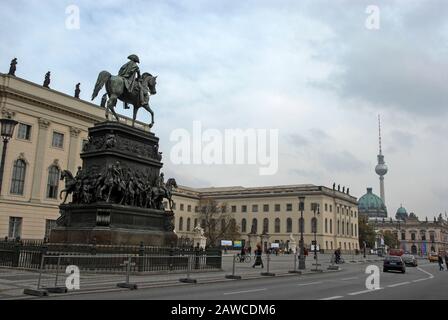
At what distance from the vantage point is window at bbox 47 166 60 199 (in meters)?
61.0

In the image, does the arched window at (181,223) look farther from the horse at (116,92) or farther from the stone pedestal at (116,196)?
the stone pedestal at (116,196)

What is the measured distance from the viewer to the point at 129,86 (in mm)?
26609

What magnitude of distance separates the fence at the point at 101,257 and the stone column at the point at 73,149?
138 feet

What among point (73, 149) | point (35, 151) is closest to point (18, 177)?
point (35, 151)

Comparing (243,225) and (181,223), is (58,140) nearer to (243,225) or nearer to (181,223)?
(181,223)

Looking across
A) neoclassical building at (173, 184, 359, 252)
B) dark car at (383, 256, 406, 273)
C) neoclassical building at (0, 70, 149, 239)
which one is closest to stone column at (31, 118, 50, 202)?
neoclassical building at (0, 70, 149, 239)

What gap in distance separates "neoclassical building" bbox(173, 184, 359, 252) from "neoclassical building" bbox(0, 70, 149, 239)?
6004 centimetres

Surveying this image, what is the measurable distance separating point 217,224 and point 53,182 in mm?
56719

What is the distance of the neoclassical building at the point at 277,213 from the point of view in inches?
4653

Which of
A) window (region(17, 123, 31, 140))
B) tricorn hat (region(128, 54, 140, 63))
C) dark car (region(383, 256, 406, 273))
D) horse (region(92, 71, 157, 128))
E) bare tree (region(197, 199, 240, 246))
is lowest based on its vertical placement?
dark car (region(383, 256, 406, 273))

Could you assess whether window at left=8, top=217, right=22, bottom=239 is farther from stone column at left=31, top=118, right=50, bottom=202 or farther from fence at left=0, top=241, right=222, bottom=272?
fence at left=0, top=241, right=222, bottom=272
